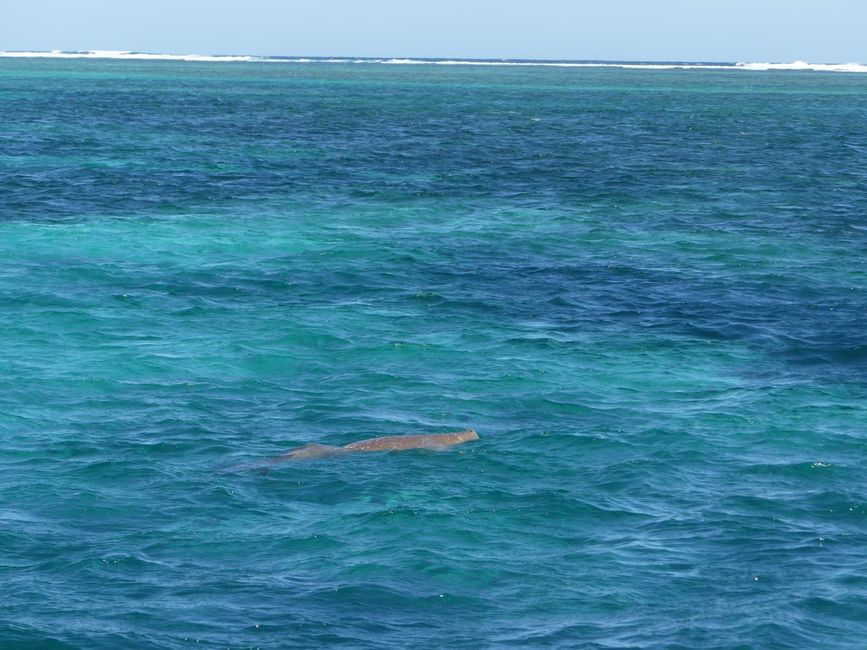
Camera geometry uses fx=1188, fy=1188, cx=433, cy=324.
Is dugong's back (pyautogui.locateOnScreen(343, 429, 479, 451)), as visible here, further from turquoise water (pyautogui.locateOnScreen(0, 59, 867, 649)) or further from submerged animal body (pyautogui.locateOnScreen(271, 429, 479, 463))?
turquoise water (pyautogui.locateOnScreen(0, 59, 867, 649))

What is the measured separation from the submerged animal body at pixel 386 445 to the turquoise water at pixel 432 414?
42 centimetres

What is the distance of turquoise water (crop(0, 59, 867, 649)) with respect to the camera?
14945mm

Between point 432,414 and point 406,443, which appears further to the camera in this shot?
point 432,414

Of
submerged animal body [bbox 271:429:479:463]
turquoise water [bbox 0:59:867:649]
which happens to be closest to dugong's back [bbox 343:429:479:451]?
submerged animal body [bbox 271:429:479:463]

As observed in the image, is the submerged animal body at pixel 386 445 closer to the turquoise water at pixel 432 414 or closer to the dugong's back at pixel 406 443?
the dugong's back at pixel 406 443

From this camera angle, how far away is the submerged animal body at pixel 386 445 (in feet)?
64.8

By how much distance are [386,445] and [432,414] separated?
7.47 ft

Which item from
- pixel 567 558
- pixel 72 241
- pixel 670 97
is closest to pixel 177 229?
pixel 72 241

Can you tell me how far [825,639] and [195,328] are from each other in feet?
57.0

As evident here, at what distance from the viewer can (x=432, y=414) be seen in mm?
22188

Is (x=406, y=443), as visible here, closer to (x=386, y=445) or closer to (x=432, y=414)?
(x=386, y=445)

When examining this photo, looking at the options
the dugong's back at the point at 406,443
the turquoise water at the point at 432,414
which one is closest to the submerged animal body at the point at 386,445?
the dugong's back at the point at 406,443

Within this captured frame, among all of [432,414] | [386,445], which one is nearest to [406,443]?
[386,445]

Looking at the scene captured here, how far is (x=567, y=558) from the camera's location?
1630 centimetres
